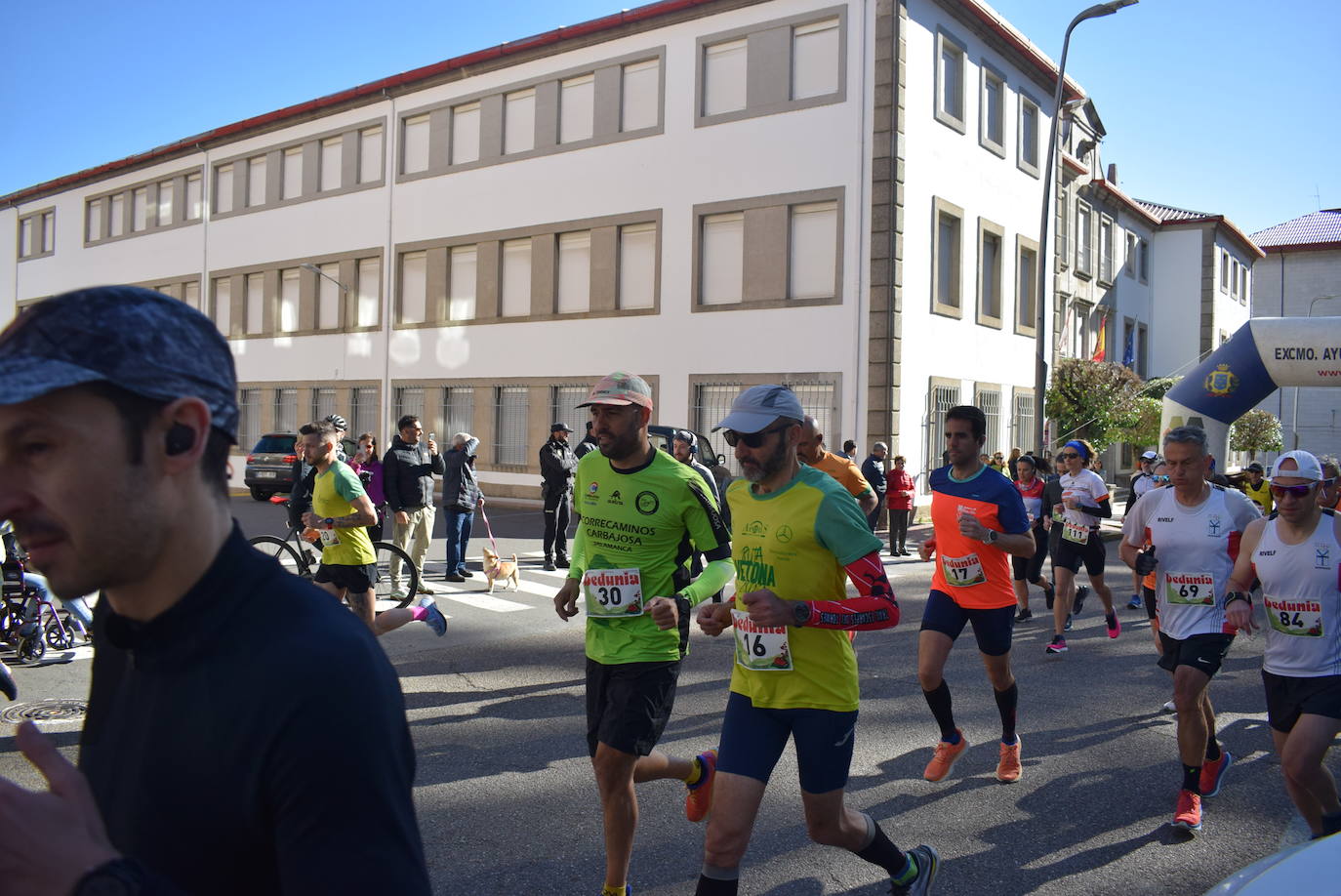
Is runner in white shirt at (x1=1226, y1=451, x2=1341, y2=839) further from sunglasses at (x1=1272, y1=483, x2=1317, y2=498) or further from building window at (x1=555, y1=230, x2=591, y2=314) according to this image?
building window at (x1=555, y1=230, x2=591, y2=314)

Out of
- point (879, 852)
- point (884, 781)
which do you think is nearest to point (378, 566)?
point (884, 781)

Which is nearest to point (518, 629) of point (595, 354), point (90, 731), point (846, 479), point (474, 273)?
point (846, 479)

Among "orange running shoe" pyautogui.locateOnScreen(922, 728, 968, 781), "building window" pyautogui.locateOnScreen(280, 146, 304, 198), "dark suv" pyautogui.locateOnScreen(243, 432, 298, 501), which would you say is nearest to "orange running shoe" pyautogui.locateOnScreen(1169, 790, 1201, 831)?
"orange running shoe" pyautogui.locateOnScreen(922, 728, 968, 781)

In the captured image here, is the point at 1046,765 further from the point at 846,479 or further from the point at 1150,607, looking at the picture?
the point at 846,479

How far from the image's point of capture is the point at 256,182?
1282 inches

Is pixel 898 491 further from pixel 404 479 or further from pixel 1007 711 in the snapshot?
pixel 1007 711

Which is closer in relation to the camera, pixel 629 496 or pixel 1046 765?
pixel 629 496

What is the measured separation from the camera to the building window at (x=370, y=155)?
95.7 ft

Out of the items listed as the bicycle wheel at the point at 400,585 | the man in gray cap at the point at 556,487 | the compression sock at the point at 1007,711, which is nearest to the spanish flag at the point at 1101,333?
the man in gray cap at the point at 556,487

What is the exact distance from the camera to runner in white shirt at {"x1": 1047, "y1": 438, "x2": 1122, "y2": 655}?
974 cm

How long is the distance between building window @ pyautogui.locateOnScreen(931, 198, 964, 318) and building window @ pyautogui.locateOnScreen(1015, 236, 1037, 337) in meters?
3.60

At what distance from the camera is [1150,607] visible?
8.48 m

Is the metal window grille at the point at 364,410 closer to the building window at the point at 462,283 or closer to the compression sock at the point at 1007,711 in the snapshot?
the building window at the point at 462,283

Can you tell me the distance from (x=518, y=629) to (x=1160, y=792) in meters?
6.26
